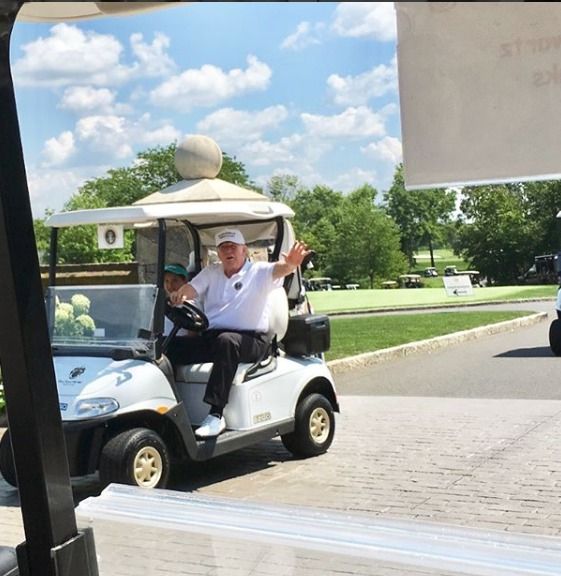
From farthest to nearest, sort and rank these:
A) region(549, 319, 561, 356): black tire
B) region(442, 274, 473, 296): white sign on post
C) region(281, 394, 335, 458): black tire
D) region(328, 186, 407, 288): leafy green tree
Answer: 1. region(281, 394, 335, 458): black tire
2. region(549, 319, 561, 356): black tire
3. region(442, 274, 473, 296): white sign on post
4. region(328, 186, 407, 288): leafy green tree

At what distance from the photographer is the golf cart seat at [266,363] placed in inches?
175

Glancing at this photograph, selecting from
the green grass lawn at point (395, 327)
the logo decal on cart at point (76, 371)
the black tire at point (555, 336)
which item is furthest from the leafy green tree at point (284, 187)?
the logo decal on cart at point (76, 371)

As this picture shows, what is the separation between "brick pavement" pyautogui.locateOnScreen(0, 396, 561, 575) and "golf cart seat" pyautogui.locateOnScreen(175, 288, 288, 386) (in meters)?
0.56

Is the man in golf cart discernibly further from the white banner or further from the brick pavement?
the white banner

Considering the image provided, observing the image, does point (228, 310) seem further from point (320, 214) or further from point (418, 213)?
A: point (418, 213)

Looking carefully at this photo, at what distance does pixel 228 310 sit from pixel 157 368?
472 mm

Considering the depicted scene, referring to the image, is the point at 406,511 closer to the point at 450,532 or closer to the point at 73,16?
the point at 450,532

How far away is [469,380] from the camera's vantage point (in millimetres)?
4816

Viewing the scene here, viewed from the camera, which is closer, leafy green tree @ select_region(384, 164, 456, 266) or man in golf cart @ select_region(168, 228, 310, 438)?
leafy green tree @ select_region(384, 164, 456, 266)

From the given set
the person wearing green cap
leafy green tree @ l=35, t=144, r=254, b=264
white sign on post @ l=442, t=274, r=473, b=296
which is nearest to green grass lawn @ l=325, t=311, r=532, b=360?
white sign on post @ l=442, t=274, r=473, b=296

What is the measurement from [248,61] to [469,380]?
3326 mm

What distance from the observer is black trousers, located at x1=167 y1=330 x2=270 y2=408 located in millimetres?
4316

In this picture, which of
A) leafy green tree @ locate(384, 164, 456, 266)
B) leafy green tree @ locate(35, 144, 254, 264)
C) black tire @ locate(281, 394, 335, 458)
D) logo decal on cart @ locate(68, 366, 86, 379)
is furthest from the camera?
black tire @ locate(281, 394, 335, 458)

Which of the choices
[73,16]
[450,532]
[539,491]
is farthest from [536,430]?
[73,16]
